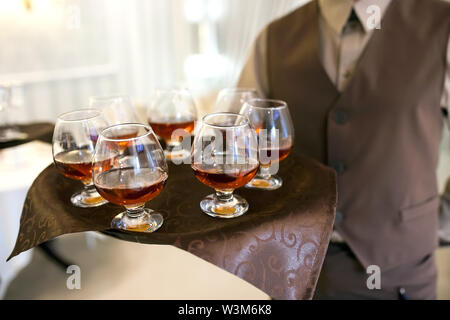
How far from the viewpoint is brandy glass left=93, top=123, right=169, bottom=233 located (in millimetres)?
662

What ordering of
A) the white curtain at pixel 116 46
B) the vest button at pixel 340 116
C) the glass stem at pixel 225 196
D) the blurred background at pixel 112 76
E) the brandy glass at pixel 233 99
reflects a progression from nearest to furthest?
the glass stem at pixel 225 196
the brandy glass at pixel 233 99
the vest button at pixel 340 116
the blurred background at pixel 112 76
the white curtain at pixel 116 46

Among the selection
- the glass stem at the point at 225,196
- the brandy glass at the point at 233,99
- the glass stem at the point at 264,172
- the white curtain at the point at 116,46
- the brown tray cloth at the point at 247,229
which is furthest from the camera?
the white curtain at the point at 116,46

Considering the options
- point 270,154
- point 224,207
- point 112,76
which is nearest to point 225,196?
point 224,207

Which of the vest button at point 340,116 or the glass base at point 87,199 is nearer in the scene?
the glass base at point 87,199

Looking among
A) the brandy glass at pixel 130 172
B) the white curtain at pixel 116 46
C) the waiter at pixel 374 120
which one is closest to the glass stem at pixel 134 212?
A: the brandy glass at pixel 130 172

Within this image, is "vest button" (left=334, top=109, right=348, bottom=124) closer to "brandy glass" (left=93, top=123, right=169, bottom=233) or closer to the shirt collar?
the shirt collar

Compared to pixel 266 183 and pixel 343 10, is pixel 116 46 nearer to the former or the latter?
pixel 343 10

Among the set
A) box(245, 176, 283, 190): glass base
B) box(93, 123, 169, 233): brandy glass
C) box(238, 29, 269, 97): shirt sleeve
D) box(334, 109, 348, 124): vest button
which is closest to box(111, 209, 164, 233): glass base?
box(93, 123, 169, 233): brandy glass

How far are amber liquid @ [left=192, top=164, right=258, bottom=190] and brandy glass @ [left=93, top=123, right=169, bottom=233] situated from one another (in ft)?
0.24

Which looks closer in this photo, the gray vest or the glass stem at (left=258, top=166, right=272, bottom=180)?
the glass stem at (left=258, top=166, right=272, bottom=180)

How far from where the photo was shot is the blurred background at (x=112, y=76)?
1.69 m

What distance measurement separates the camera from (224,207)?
730mm

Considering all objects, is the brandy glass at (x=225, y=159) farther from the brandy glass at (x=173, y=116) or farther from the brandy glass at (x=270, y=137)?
the brandy glass at (x=173, y=116)

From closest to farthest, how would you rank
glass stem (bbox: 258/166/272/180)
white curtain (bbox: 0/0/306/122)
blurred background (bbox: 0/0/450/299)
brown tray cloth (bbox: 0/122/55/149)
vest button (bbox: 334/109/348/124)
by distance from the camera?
glass stem (bbox: 258/166/272/180) < vest button (bbox: 334/109/348/124) < brown tray cloth (bbox: 0/122/55/149) < blurred background (bbox: 0/0/450/299) < white curtain (bbox: 0/0/306/122)
